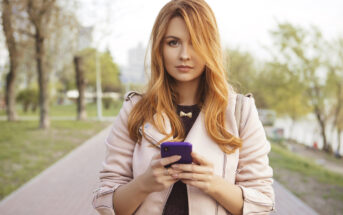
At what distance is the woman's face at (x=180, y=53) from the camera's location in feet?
5.22

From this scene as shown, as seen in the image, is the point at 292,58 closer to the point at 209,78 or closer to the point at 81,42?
the point at 81,42

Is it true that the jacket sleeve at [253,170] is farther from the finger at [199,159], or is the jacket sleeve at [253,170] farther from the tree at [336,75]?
the tree at [336,75]

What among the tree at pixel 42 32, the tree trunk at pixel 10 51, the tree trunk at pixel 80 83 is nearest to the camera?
the tree trunk at pixel 10 51

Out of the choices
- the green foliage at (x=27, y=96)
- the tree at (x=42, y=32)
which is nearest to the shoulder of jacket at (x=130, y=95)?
the tree at (x=42, y=32)

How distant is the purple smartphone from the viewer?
1.31 m

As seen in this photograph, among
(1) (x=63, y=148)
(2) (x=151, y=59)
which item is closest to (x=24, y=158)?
(1) (x=63, y=148)

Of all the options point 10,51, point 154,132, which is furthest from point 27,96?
point 154,132

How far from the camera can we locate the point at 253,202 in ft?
5.05

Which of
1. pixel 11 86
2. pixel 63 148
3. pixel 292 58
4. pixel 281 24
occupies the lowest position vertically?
pixel 63 148

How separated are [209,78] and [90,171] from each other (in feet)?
18.9

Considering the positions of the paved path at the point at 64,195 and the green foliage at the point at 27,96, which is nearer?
the paved path at the point at 64,195

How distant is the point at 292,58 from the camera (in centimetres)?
2466

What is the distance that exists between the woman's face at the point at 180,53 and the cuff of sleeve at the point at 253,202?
684 mm

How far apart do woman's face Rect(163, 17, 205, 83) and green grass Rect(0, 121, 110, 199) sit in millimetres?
5149
